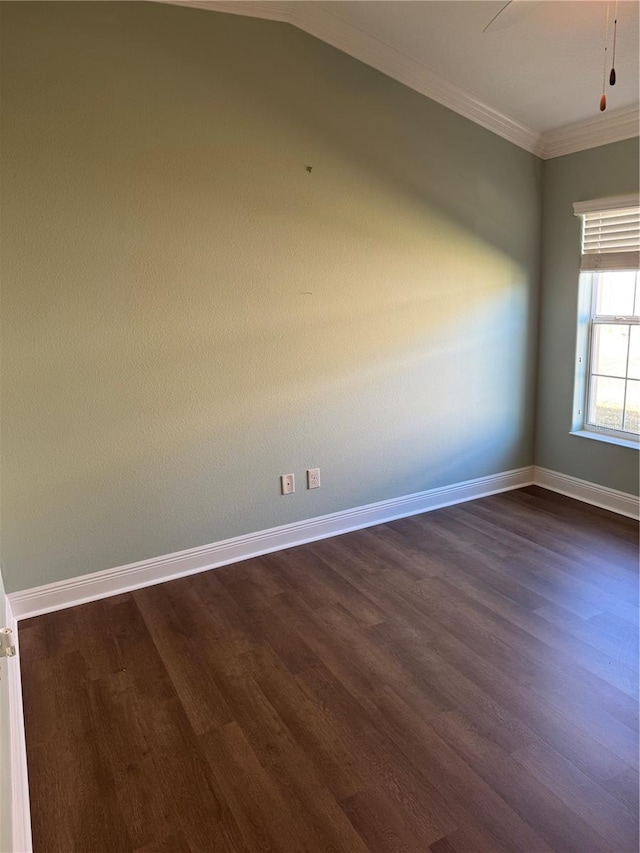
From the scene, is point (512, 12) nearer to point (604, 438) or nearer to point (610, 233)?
point (610, 233)

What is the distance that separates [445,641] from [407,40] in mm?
2906

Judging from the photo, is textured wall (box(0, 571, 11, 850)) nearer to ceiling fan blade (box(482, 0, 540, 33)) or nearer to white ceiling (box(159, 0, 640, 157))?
A: ceiling fan blade (box(482, 0, 540, 33))

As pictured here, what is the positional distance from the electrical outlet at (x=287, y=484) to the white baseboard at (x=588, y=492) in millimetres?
1999

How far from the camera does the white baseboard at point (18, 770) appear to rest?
1431 mm

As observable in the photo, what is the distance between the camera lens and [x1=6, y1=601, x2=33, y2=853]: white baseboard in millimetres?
1431

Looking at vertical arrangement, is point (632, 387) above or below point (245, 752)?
above

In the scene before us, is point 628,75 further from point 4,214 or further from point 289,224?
point 4,214

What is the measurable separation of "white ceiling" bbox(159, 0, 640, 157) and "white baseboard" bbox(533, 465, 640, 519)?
2123mm

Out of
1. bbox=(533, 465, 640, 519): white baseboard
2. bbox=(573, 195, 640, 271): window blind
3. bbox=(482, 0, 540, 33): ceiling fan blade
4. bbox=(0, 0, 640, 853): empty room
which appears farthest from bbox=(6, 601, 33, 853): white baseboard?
bbox=(573, 195, 640, 271): window blind

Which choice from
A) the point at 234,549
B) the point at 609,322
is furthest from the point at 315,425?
the point at 609,322

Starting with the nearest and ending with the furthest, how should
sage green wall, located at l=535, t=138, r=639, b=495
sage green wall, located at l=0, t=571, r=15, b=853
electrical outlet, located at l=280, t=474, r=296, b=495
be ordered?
sage green wall, located at l=0, t=571, r=15, b=853 → electrical outlet, located at l=280, t=474, r=296, b=495 → sage green wall, located at l=535, t=138, r=639, b=495

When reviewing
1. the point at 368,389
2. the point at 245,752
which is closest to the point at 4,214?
the point at 368,389

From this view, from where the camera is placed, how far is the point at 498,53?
282cm

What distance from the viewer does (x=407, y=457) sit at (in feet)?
11.7
